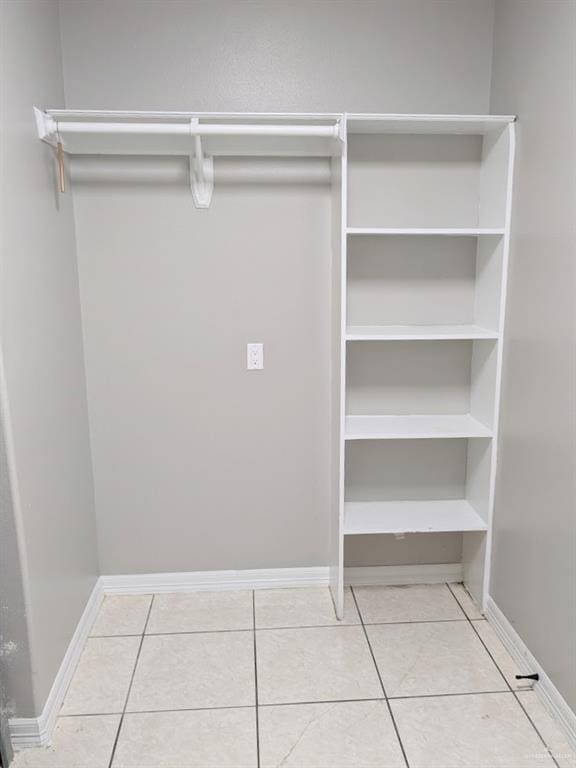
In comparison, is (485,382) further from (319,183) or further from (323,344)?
(319,183)

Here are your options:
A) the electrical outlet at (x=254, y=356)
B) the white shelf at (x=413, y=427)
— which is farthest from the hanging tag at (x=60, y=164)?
the white shelf at (x=413, y=427)

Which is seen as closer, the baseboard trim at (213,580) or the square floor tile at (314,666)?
the square floor tile at (314,666)

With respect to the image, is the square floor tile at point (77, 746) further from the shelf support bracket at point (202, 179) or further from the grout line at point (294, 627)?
the shelf support bracket at point (202, 179)

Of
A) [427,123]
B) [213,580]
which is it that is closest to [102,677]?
[213,580]

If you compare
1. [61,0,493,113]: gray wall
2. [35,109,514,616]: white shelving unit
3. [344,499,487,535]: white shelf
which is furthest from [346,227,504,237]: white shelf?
[344,499,487,535]: white shelf

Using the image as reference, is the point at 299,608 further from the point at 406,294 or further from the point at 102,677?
the point at 406,294

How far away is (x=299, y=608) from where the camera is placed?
2629 mm

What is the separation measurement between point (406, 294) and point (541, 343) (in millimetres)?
669

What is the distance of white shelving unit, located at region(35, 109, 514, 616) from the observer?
7.50 feet

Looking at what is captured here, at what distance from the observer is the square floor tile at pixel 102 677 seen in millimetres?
2057

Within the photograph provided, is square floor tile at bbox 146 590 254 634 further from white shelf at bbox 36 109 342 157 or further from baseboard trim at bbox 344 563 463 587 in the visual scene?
white shelf at bbox 36 109 342 157

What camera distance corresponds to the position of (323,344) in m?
2.62

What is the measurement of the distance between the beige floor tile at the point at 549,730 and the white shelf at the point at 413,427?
95cm

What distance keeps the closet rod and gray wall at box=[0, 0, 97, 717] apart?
147mm
